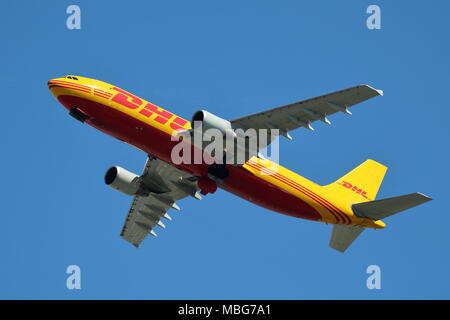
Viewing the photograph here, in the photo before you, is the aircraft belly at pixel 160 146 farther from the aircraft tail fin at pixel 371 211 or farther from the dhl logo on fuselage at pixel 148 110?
the aircraft tail fin at pixel 371 211

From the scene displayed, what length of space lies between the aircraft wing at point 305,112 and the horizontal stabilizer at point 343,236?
1162 cm

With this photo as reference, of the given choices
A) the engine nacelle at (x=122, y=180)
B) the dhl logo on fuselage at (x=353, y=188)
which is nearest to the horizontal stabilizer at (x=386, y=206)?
the dhl logo on fuselage at (x=353, y=188)

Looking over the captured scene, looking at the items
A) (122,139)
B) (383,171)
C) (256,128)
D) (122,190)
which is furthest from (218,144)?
(383,171)

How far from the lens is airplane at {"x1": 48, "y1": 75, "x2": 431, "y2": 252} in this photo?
50188 millimetres

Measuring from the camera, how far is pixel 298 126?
5047cm

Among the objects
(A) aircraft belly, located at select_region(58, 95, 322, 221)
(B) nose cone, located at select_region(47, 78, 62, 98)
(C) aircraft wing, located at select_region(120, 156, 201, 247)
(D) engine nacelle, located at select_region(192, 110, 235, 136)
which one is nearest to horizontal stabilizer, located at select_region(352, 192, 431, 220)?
(A) aircraft belly, located at select_region(58, 95, 322, 221)

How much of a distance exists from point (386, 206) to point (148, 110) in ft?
58.9

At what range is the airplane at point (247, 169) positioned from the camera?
50.2 metres

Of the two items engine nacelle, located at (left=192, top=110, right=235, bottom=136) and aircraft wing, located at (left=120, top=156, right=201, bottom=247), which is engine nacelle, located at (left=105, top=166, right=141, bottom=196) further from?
engine nacelle, located at (left=192, top=110, right=235, bottom=136)

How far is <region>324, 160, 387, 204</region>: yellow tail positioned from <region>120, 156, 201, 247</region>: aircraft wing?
10.8 m

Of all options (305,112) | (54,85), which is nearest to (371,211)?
(305,112)

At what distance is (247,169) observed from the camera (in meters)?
54.1

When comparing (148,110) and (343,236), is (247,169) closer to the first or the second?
(148,110)

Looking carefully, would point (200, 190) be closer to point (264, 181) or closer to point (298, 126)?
point (264, 181)
